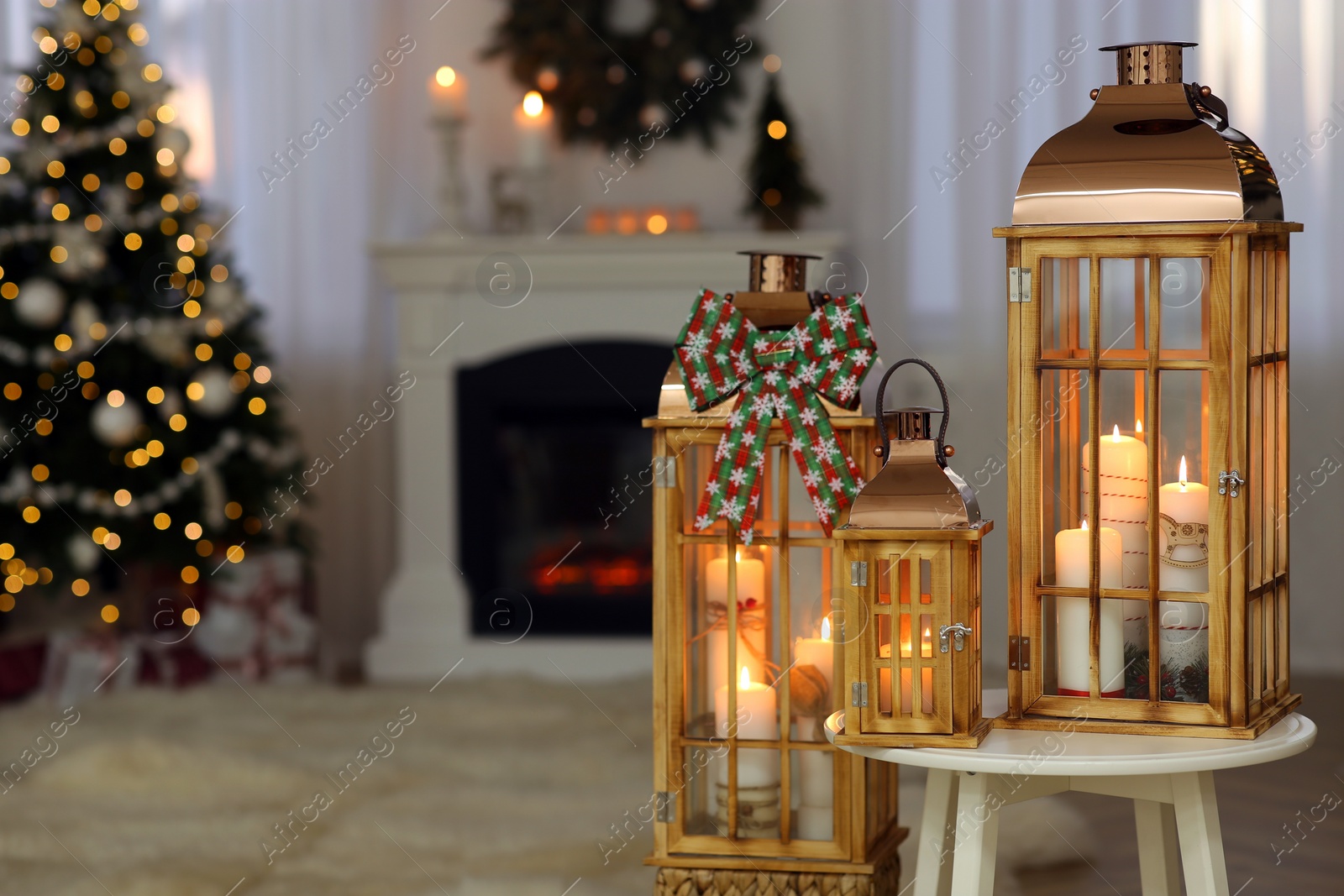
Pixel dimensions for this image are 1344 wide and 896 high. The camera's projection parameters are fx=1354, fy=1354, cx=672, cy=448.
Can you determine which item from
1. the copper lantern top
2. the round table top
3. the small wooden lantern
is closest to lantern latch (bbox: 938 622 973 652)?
the small wooden lantern

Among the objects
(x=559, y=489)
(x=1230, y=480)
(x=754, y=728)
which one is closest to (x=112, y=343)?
(x=559, y=489)

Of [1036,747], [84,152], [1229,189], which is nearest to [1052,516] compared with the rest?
[1036,747]

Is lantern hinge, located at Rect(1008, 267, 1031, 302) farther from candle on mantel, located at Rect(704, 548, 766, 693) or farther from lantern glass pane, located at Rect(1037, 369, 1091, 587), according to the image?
candle on mantel, located at Rect(704, 548, 766, 693)

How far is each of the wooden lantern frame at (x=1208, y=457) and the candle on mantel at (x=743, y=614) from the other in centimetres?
34

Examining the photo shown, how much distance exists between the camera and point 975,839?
58.2 inches

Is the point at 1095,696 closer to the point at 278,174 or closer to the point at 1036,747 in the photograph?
the point at 1036,747

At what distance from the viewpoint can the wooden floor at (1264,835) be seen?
2.28m

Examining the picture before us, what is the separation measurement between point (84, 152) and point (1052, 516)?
313 cm

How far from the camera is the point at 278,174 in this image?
4.41 meters

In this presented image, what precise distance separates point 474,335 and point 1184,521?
2905 mm

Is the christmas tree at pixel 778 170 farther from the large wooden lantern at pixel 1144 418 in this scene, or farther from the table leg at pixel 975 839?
the table leg at pixel 975 839

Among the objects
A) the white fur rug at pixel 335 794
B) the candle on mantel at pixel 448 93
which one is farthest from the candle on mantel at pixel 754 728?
the candle on mantel at pixel 448 93

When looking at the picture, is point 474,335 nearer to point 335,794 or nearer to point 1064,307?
point 335,794

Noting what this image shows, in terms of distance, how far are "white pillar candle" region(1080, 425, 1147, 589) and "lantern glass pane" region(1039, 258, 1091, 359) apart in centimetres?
11
